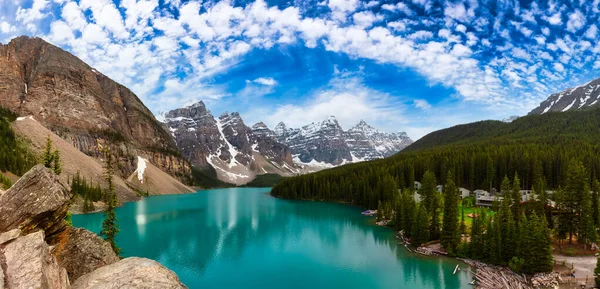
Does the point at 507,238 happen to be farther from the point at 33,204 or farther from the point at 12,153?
the point at 12,153

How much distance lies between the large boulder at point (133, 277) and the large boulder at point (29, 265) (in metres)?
0.84

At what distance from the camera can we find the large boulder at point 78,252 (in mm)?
12797

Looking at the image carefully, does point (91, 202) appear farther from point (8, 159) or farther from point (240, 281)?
point (240, 281)

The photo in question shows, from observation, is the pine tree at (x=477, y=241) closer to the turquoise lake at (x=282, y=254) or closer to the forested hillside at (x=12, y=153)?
the turquoise lake at (x=282, y=254)

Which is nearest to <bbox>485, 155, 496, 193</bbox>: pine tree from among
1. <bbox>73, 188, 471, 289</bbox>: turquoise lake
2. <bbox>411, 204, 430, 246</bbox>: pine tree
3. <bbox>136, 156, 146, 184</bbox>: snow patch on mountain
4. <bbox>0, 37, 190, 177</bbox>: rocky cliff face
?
<bbox>73, 188, 471, 289</bbox>: turquoise lake

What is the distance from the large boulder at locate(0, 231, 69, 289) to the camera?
8.67 m

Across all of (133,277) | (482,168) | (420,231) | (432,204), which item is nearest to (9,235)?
(133,277)

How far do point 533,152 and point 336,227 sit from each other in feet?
225

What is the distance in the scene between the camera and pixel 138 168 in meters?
185

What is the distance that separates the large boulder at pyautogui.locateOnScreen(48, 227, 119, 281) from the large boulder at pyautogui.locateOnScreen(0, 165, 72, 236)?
0.72 meters

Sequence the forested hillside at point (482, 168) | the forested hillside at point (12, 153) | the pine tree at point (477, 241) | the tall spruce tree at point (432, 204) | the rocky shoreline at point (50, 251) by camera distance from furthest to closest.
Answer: the forested hillside at point (482, 168) → the forested hillside at point (12, 153) → the tall spruce tree at point (432, 204) → the pine tree at point (477, 241) → the rocky shoreline at point (50, 251)

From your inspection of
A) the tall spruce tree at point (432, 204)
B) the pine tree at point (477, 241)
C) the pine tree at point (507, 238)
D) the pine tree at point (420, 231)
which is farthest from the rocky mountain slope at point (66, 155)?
the pine tree at point (507, 238)

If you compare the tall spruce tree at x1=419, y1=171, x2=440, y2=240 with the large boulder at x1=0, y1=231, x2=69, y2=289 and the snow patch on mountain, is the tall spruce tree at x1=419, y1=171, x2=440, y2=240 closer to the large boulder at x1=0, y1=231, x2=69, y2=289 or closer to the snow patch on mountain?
the large boulder at x1=0, y1=231, x2=69, y2=289

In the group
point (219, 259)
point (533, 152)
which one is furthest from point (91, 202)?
point (533, 152)
